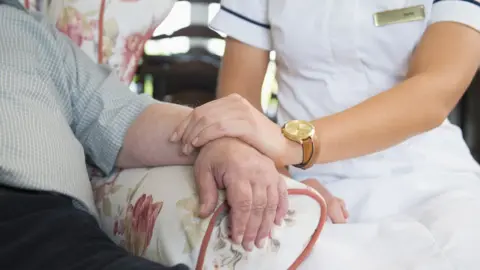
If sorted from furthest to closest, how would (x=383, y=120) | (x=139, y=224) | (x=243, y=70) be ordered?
(x=243, y=70), (x=383, y=120), (x=139, y=224)

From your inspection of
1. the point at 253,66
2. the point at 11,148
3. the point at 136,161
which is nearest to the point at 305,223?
the point at 136,161

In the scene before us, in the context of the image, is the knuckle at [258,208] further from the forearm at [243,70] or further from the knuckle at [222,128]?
the forearm at [243,70]

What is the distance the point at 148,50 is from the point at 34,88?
4.55 feet

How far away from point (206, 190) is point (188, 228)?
0.06m

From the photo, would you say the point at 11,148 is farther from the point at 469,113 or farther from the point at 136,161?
the point at 469,113

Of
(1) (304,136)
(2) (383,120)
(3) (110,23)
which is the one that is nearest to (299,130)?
(1) (304,136)

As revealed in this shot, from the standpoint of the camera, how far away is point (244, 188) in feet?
2.86

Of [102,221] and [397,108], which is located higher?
[397,108]

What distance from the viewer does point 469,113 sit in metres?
1.84

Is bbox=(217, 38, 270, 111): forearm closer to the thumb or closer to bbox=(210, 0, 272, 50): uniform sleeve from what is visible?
bbox=(210, 0, 272, 50): uniform sleeve

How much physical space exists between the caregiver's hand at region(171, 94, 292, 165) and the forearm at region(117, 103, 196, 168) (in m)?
0.05

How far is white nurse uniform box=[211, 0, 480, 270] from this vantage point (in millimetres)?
1146

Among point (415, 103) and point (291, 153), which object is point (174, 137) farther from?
point (415, 103)

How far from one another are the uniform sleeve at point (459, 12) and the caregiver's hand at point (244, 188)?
474mm
